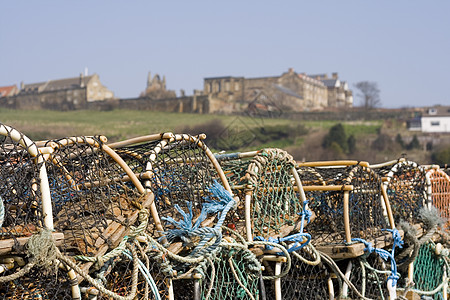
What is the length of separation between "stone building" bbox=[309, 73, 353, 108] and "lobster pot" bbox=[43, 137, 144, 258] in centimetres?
7666

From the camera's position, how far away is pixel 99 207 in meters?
3.10

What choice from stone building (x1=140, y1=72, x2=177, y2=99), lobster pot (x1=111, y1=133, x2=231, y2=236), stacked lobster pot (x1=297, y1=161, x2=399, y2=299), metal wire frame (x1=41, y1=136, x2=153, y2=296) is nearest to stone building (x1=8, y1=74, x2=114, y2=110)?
stone building (x1=140, y1=72, x2=177, y2=99)

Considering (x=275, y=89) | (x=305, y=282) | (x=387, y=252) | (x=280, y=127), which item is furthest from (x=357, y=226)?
(x=275, y=89)

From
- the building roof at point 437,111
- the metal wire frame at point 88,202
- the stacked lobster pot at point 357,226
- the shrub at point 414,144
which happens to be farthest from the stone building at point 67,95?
the metal wire frame at point 88,202

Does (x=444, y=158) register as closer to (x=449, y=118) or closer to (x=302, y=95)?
(x=449, y=118)

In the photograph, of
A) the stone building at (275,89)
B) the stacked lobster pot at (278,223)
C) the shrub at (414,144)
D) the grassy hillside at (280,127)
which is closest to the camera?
the stacked lobster pot at (278,223)

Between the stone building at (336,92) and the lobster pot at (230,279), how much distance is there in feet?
249

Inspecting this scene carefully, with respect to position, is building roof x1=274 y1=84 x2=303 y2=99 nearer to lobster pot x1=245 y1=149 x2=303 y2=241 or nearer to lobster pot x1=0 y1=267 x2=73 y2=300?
lobster pot x1=245 y1=149 x2=303 y2=241

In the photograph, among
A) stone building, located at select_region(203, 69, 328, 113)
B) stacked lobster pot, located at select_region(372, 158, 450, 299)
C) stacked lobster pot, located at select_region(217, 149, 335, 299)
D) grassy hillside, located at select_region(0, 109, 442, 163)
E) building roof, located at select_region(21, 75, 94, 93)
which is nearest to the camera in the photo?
stacked lobster pot, located at select_region(217, 149, 335, 299)

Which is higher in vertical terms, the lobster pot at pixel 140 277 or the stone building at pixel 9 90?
the stone building at pixel 9 90

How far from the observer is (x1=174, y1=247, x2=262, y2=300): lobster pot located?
3592mm

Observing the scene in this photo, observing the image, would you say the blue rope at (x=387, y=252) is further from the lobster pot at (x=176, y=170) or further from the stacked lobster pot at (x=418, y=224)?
the lobster pot at (x=176, y=170)

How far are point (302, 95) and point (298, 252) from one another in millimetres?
65969

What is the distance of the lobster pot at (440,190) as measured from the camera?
597 centimetres
